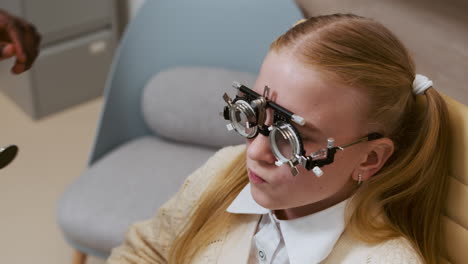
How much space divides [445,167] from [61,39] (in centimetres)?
164

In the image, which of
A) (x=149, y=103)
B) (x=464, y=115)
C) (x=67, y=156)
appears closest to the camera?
(x=464, y=115)

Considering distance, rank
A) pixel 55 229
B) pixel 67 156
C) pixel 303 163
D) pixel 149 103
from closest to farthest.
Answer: pixel 303 163 < pixel 149 103 < pixel 55 229 < pixel 67 156

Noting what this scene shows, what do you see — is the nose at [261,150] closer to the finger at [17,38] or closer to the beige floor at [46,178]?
the finger at [17,38]

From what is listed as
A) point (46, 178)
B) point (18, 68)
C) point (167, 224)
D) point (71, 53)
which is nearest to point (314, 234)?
point (167, 224)

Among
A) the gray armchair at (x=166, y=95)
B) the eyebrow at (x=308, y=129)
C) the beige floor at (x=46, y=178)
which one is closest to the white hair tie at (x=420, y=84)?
the eyebrow at (x=308, y=129)

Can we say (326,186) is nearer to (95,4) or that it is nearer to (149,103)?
(149,103)

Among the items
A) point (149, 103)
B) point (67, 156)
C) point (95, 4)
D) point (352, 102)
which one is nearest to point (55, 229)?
point (67, 156)

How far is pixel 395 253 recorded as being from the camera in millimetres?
805

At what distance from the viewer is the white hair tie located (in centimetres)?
78

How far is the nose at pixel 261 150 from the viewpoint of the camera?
2.49 ft

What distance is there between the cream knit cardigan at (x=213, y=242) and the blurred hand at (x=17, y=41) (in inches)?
17.6

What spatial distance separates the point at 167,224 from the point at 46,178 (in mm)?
1085

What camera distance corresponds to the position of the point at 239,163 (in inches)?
38.2

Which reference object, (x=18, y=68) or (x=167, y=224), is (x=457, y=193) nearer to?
(x=167, y=224)
